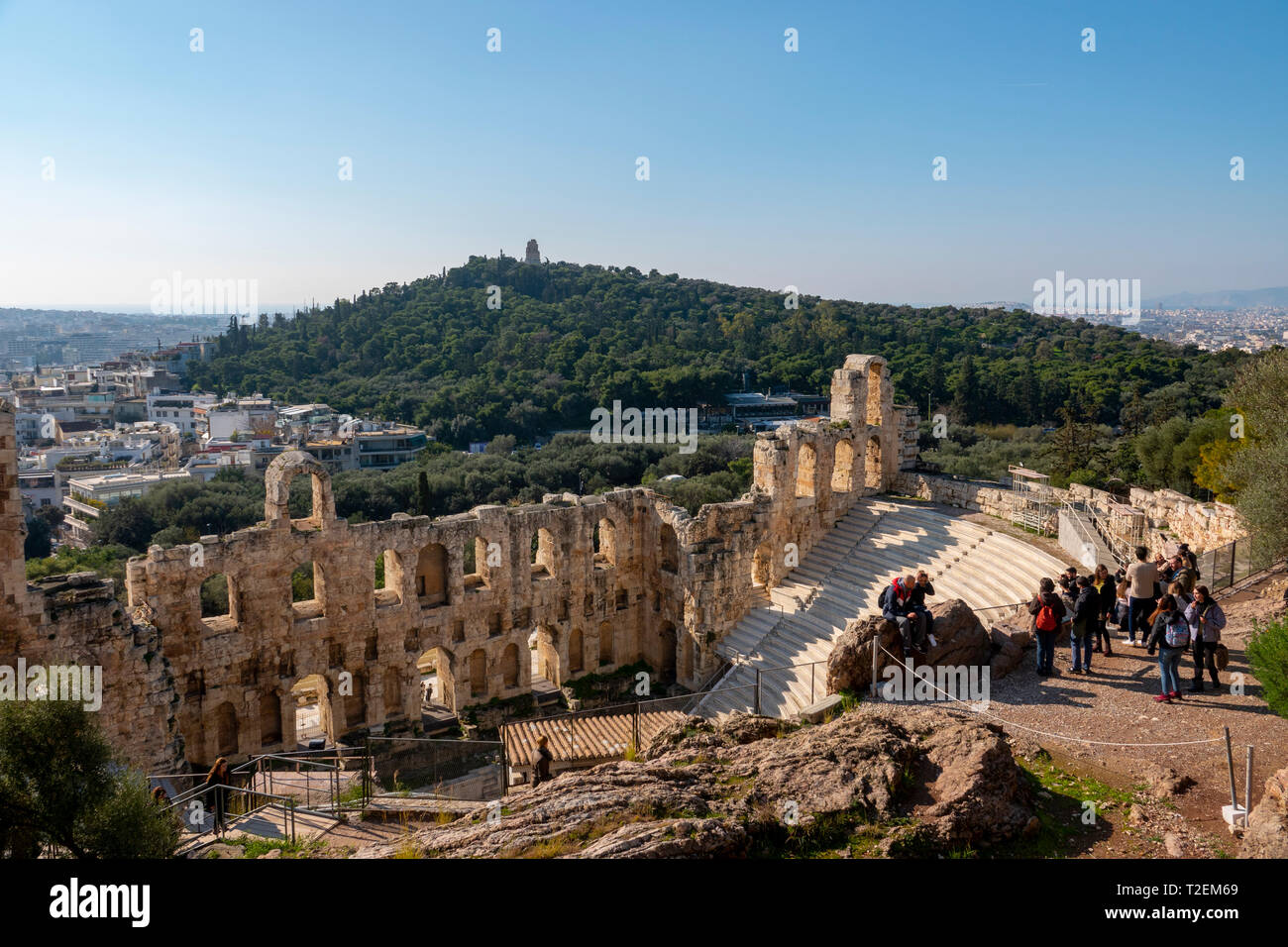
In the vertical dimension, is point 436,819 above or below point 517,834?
below

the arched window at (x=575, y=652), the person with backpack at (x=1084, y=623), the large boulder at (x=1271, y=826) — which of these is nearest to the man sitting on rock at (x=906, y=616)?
the person with backpack at (x=1084, y=623)

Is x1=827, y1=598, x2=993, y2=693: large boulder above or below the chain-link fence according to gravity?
below

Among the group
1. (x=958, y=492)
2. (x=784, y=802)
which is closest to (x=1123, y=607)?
(x=784, y=802)

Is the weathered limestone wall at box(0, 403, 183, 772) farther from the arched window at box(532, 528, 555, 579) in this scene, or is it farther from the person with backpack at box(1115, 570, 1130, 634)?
the person with backpack at box(1115, 570, 1130, 634)

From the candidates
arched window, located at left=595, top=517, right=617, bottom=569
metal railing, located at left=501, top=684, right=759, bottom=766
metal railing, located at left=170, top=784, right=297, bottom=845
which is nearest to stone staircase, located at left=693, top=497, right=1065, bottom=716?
metal railing, located at left=501, top=684, right=759, bottom=766

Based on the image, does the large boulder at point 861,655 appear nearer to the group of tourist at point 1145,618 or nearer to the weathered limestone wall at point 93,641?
the group of tourist at point 1145,618
